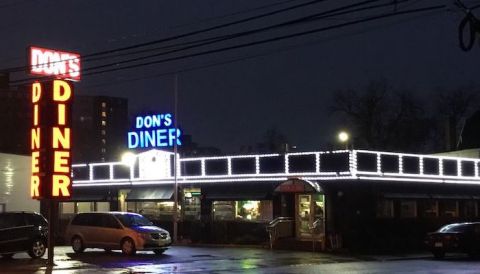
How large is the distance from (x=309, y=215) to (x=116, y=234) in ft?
32.0

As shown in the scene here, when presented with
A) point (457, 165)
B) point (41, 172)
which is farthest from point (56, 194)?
point (457, 165)

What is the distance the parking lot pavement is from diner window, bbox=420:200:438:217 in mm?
8898

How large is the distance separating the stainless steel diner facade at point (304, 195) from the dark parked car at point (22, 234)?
11.0 meters

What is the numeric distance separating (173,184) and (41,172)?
49.0 ft

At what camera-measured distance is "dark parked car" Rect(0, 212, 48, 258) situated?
2706 cm

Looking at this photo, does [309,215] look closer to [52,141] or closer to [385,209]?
[385,209]

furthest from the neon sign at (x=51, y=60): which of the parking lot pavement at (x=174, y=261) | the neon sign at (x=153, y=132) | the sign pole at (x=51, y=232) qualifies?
the sign pole at (x=51, y=232)

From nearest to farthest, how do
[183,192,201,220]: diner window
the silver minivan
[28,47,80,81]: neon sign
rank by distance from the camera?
the silver minivan
[183,192,201,220]: diner window
[28,47,80,81]: neon sign

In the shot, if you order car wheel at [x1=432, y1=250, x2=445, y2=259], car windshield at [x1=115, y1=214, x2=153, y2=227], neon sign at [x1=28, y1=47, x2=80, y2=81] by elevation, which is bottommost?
car wheel at [x1=432, y1=250, x2=445, y2=259]

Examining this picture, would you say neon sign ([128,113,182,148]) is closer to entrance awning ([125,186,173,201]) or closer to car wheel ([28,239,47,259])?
entrance awning ([125,186,173,201])

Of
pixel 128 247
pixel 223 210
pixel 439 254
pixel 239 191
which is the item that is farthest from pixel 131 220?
pixel 439 254

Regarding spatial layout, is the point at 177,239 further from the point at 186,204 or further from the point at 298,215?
the point at 298,215

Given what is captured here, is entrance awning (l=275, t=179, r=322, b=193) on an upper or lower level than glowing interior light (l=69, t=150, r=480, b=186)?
lower

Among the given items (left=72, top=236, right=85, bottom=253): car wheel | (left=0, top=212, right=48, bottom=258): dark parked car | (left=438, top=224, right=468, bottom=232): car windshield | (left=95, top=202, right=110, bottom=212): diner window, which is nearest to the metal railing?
(left=438, top=224, right=468, bottom=232): car windshield
